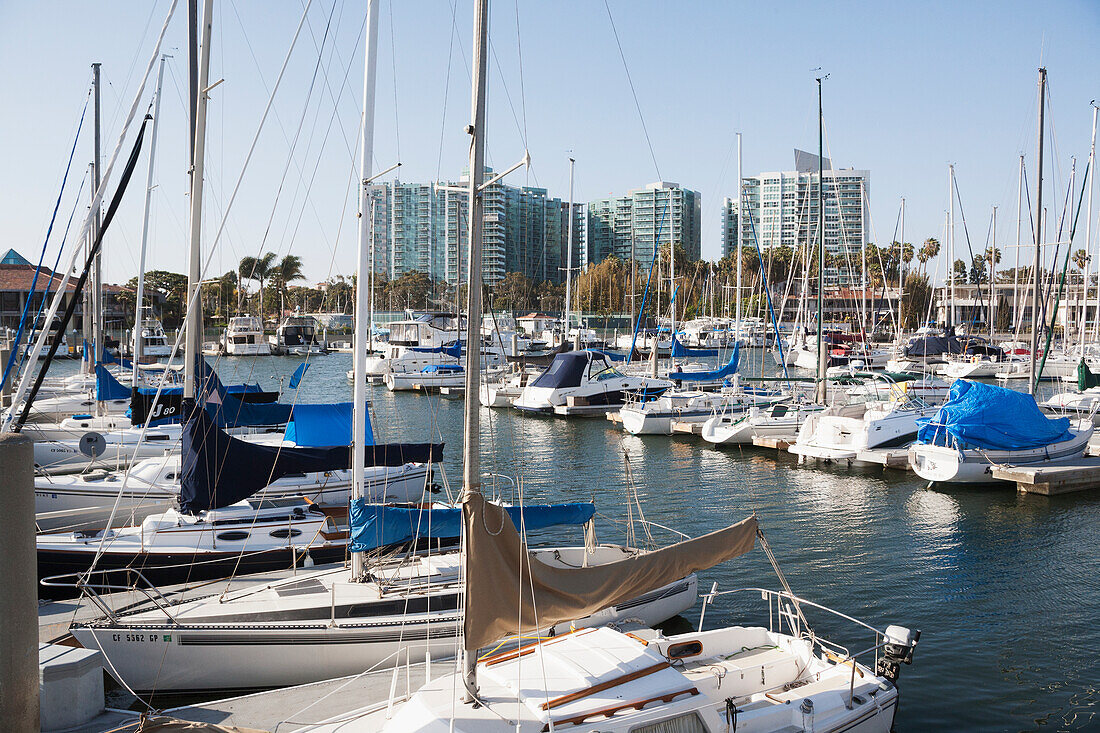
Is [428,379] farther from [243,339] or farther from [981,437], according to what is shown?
[243,339]

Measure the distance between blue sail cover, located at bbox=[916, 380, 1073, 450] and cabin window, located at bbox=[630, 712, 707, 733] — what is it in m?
19.8

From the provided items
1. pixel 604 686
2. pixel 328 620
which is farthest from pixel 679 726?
pixel 328 620

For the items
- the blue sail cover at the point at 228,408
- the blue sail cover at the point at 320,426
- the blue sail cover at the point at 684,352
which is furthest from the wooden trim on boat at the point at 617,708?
the blue sail cover at the point at 684,352

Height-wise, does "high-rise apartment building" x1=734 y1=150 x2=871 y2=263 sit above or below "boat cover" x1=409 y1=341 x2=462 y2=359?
above

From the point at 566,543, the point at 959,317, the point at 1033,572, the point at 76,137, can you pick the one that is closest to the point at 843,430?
the point at 1033,572

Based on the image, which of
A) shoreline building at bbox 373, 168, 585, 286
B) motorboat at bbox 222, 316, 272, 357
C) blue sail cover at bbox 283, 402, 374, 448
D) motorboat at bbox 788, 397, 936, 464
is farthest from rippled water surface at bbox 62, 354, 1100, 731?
shoreline building at bbox 373, 168, 585, 286

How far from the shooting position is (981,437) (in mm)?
25031

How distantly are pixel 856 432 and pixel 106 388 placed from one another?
26.8 meters

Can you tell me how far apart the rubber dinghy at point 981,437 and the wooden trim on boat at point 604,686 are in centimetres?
1903

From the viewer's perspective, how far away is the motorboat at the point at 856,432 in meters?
28.7

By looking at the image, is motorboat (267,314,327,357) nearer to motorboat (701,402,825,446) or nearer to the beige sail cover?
motorboat (701,402,825,446)

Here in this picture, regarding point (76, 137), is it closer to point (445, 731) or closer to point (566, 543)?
point (566, 543)

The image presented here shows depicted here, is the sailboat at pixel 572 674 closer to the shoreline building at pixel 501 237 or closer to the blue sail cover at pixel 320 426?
the blue sail cover at pixel 320 426

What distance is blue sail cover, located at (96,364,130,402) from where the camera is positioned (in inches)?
1203
